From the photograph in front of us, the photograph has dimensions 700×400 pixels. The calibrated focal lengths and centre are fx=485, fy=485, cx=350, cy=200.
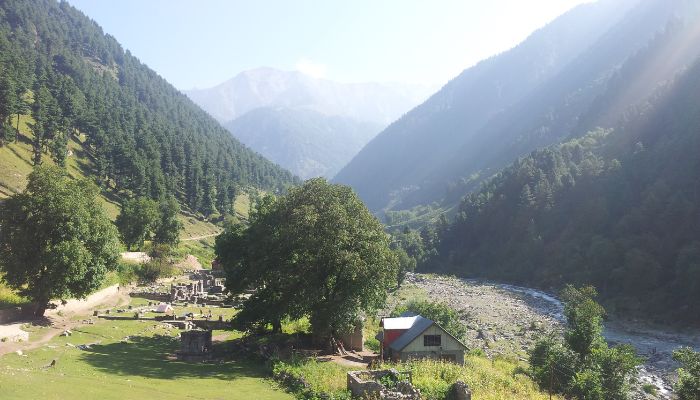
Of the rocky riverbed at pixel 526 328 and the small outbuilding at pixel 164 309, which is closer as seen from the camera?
the small outbuilding at pixel 164 309

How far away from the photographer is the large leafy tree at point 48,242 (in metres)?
41.6

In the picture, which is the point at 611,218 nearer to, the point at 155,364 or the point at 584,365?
the point at 584,365

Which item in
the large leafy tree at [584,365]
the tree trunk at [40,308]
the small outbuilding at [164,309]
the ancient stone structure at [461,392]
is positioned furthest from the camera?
the small outbuilding at [164,309]

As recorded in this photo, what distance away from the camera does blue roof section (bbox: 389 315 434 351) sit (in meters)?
41.6

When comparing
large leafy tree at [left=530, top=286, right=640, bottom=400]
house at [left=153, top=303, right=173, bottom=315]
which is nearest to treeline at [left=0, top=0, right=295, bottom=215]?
house at [left=153, top=303, right=173, bottom=315]

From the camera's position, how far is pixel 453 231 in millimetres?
168625

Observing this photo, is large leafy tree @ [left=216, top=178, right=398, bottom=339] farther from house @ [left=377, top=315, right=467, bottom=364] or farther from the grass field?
the grass field

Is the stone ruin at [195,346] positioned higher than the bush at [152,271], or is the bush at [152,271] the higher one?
the bush at [152,271]

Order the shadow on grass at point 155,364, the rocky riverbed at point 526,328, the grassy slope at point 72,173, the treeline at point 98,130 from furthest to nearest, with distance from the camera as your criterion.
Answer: the treeline at point 98,130 < the grassy slope at point 72,173 < the rocky riverbed at point 526,328 < the shadow on grass at point 155,364

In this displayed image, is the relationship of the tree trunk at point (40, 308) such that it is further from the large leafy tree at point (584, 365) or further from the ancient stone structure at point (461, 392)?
the large leafy tree at point (584, 365)

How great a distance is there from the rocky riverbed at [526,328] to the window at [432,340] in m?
19.0

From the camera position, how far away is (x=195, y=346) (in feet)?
128

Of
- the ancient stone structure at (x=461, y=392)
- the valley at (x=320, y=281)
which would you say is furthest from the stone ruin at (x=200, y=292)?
the ancient stone structure at (x=461, y=392)

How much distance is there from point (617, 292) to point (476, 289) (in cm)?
2964
